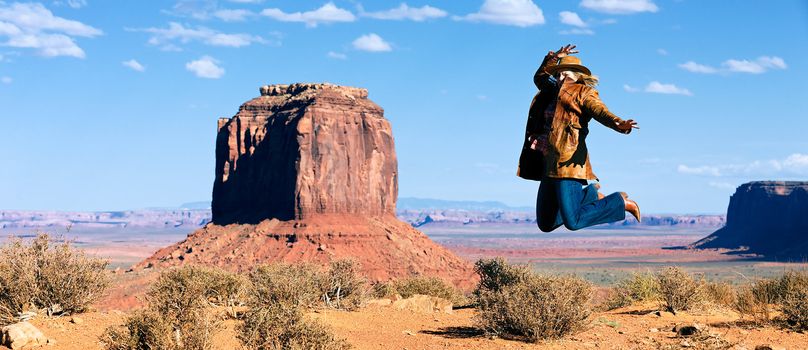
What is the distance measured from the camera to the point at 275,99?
8981 centimetres

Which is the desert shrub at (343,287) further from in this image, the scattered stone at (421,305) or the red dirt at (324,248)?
the red dirt at (324,248)

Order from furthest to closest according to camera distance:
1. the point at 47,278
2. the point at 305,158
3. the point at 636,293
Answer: the point at 305,158, the point at 636,293, the point at 47,278

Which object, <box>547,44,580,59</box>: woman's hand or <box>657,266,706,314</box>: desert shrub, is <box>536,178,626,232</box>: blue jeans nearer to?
<box>547,44,580,59</box>: woman's hand

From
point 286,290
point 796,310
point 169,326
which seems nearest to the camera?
point 169,326

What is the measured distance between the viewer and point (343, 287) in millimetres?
27000

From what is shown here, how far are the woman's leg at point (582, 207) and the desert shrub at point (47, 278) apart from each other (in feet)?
49.9

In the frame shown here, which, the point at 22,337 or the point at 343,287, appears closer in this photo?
the point at 22,337

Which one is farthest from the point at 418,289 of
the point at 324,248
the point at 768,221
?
the point at 768,221

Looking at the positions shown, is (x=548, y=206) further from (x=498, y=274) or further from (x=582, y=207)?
(x=498, y=274)

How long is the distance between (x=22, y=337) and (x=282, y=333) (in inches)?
237

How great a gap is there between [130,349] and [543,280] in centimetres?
876

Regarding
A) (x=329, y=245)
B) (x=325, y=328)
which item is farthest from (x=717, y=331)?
(x=329, y=245)

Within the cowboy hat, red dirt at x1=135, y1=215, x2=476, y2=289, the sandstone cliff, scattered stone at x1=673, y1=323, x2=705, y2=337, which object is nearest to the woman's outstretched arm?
the cowboy hat

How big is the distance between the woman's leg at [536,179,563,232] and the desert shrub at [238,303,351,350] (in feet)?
20.3
